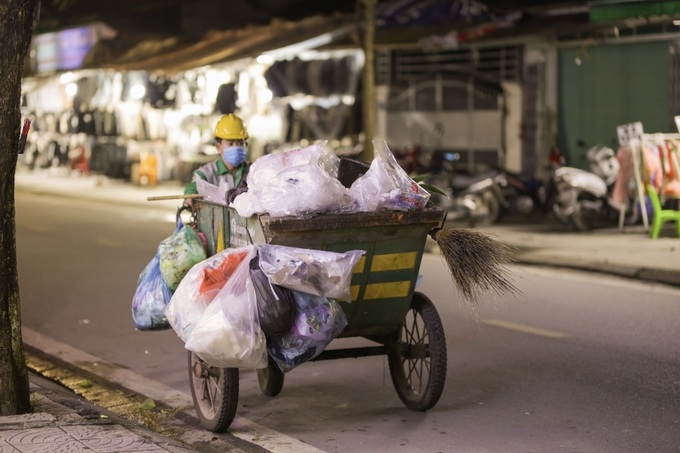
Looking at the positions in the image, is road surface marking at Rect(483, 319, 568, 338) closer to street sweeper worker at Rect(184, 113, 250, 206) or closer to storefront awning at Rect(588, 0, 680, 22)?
street sweeper worker at Rect(184, 113, 250, 206)

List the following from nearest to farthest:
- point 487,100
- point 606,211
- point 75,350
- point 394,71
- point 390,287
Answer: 1. point 390,287
2. point 75,350
3. point 606,211
4. point 487,100
5. point 394,71

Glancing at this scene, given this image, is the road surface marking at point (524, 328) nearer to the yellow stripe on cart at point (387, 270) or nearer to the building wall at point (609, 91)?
the yellow stripe on cart at point (387, 270)

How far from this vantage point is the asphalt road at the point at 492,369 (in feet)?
20.9

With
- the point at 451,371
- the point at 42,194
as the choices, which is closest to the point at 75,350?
the point at 451,371

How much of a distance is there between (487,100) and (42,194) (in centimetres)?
1133

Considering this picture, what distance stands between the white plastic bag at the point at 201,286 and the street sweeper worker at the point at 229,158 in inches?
58.4

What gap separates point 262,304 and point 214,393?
114cm

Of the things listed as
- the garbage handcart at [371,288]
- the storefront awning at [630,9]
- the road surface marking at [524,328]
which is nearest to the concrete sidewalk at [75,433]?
the garbage handcart at [371,288]

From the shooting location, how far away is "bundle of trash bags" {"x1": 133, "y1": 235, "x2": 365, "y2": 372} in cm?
573

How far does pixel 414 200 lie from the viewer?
6199 mm

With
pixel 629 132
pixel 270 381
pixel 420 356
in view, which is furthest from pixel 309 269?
pixel 629 132

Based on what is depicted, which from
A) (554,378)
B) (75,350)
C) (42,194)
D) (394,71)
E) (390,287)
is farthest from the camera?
(42,194)

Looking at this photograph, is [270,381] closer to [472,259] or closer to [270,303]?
[270,303]

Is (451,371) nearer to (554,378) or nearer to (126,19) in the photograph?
(554,378)
